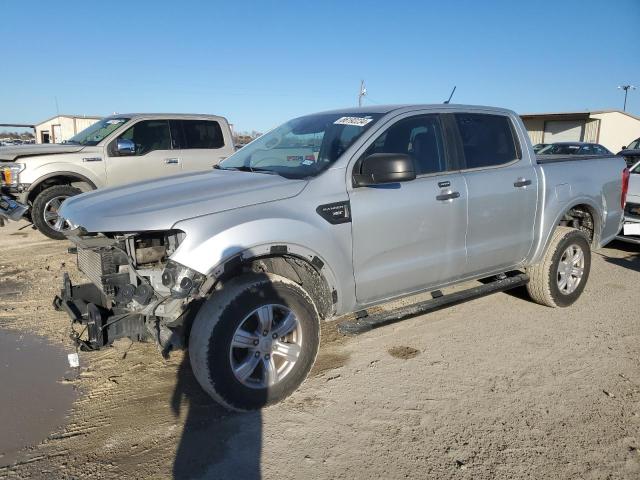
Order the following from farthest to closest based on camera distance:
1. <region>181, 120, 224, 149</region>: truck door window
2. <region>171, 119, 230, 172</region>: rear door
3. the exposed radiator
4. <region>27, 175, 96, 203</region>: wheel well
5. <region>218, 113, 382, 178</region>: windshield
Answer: <region>181, 120, 224, 149</region>: truck door window → <region>171, 119, 230, 172</region>: rear door → <region>27, 175, 96, 203</region>: wheel well → <region>218, 113, 382, 178</region>: windshield → the exposed radiator

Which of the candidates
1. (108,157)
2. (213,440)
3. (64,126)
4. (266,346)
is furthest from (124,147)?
(64,126)

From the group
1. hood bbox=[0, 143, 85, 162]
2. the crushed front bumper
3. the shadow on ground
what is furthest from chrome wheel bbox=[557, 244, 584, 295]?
hood bbox=[0, 143, 85, 162]

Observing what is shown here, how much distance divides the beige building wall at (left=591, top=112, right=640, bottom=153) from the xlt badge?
32.3 metres

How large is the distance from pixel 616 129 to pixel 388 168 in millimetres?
34208

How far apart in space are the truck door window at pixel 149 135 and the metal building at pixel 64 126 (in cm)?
2865

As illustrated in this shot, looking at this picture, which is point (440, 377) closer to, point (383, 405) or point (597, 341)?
point (383, 405)

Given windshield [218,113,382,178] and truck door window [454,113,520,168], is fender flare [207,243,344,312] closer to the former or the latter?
windshield [218,113,382,178]

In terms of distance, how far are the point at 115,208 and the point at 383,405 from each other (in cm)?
212

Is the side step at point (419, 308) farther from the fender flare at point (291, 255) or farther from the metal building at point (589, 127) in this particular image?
the metal building at point (589, 127)

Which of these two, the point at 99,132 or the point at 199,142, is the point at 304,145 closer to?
the point at 199,142

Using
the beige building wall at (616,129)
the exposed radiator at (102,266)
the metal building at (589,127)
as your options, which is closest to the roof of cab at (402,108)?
the exposed radiator at (102,266)

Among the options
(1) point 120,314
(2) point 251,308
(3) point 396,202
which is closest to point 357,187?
(3) point 396,202

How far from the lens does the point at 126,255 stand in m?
3.10

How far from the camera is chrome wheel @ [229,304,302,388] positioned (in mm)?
3086
